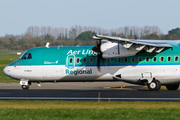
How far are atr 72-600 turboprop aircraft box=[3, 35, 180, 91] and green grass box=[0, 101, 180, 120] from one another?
6.85 m

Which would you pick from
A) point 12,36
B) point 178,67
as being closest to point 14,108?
point 178,67

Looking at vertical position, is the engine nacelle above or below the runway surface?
above

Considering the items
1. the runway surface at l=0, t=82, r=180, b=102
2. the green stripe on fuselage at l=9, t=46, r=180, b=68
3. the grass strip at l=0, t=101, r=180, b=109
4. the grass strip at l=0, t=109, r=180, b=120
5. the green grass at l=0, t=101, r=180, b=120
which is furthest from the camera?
the green stripe on fuselage at l=9, t=46, r=180, b=68

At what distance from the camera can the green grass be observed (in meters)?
13.0

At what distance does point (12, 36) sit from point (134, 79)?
5564 centimetres

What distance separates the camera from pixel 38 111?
1427 cm

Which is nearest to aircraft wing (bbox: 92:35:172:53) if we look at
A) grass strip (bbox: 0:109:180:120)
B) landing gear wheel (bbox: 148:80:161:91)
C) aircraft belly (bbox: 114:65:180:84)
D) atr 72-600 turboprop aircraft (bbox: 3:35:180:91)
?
atr 72-600 turboprop aircraft (bbox: 3:35:180:91)

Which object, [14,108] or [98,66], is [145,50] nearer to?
[98,66]

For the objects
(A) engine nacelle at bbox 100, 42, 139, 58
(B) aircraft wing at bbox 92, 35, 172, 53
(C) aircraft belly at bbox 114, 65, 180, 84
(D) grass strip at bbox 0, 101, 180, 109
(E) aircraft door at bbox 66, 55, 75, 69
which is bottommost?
(D) grass strip at bbox 0, 101, 180, 109

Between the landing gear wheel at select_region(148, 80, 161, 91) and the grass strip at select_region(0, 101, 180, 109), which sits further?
the landing gear wheel at select_region(148, 80, 161, 91)

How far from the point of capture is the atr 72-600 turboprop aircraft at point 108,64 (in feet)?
75.3

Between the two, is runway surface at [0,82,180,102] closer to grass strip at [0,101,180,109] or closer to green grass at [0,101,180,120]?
grass strip at [0,101,180,109]

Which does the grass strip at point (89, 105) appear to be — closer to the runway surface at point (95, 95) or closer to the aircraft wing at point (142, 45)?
the runway surface at point (95, 95)

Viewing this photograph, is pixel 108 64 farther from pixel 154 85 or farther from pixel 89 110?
pixel 89 110
